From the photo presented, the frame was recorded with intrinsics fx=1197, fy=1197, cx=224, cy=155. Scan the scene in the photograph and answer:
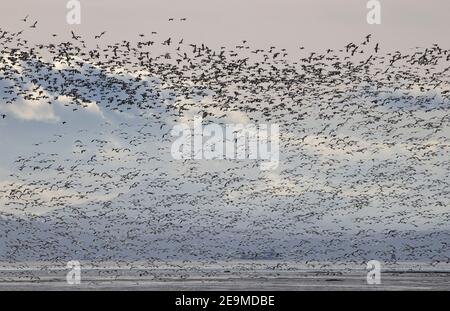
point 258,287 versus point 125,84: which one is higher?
point 125,84

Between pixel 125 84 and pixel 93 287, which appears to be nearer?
pixel 125 84
